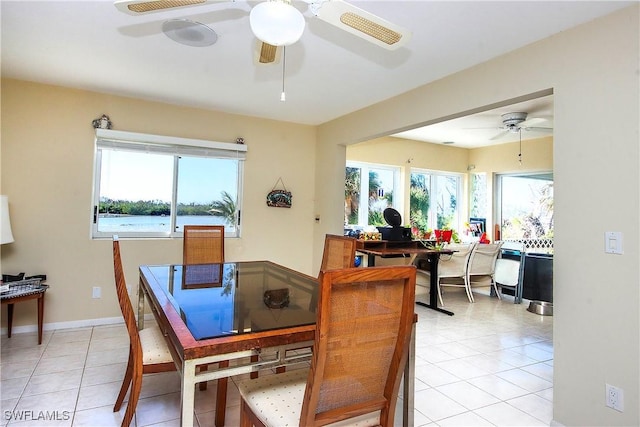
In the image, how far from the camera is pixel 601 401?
6.00ft

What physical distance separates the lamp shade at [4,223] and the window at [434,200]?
5.03 meters

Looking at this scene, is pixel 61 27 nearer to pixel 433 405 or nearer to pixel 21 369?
pixel 21 369

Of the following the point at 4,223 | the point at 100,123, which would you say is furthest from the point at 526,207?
the point at 4,223

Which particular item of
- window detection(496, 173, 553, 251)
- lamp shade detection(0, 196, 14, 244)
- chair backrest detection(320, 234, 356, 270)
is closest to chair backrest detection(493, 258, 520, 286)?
window detection(496, 173, 553, 251)

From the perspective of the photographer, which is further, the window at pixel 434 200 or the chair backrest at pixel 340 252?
→ the window at pixel 434 200

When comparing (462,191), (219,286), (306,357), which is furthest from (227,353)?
(462,191)

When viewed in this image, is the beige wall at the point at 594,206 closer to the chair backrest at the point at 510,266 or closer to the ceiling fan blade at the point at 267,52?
the ceiling fan blade at the point at 267,52

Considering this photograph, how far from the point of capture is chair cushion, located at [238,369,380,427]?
121 cm

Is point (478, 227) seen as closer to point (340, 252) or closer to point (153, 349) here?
point (340, 252)

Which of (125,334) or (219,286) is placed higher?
(219,286)

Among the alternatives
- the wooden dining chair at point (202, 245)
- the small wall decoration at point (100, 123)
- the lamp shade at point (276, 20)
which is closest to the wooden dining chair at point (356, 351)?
the lamp shade at point (276, 20)

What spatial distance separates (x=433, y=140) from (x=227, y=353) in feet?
17.2

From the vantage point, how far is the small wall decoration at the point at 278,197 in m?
4.31

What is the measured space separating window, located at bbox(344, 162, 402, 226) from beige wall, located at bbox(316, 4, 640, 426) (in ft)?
10.7
